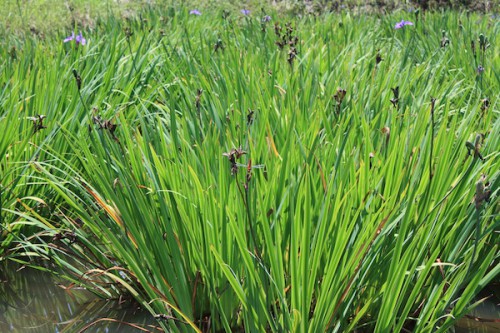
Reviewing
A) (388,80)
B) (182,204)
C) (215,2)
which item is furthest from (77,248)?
(215,2)

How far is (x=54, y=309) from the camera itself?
6.78 feet

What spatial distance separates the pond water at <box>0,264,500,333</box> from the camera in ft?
6.27

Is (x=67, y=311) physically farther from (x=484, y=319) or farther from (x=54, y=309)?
(x=484, y=319)

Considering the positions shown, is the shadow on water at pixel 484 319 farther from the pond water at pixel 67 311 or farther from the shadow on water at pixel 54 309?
the shadow on water at pixel 54 309

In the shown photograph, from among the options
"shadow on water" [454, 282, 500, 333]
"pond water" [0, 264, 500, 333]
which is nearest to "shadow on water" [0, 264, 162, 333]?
"pond water" [0, 264, 500, 333]

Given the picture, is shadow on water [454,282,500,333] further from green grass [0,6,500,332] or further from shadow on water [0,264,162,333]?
shadow on water [0,264,162,333]

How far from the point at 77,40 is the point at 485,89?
2.07 metres

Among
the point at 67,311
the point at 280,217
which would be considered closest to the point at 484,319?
the point at 280,217

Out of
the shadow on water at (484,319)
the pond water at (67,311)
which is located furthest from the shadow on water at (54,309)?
the shadow on water at (484,319)

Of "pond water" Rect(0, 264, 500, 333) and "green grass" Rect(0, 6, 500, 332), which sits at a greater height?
"green grass" Rect(0, 6, 500, 332)

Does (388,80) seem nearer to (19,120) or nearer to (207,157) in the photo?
(207,157)

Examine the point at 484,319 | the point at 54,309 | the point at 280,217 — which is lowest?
the point at 54,309

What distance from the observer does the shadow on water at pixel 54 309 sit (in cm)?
194

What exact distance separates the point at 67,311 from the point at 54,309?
5cm
